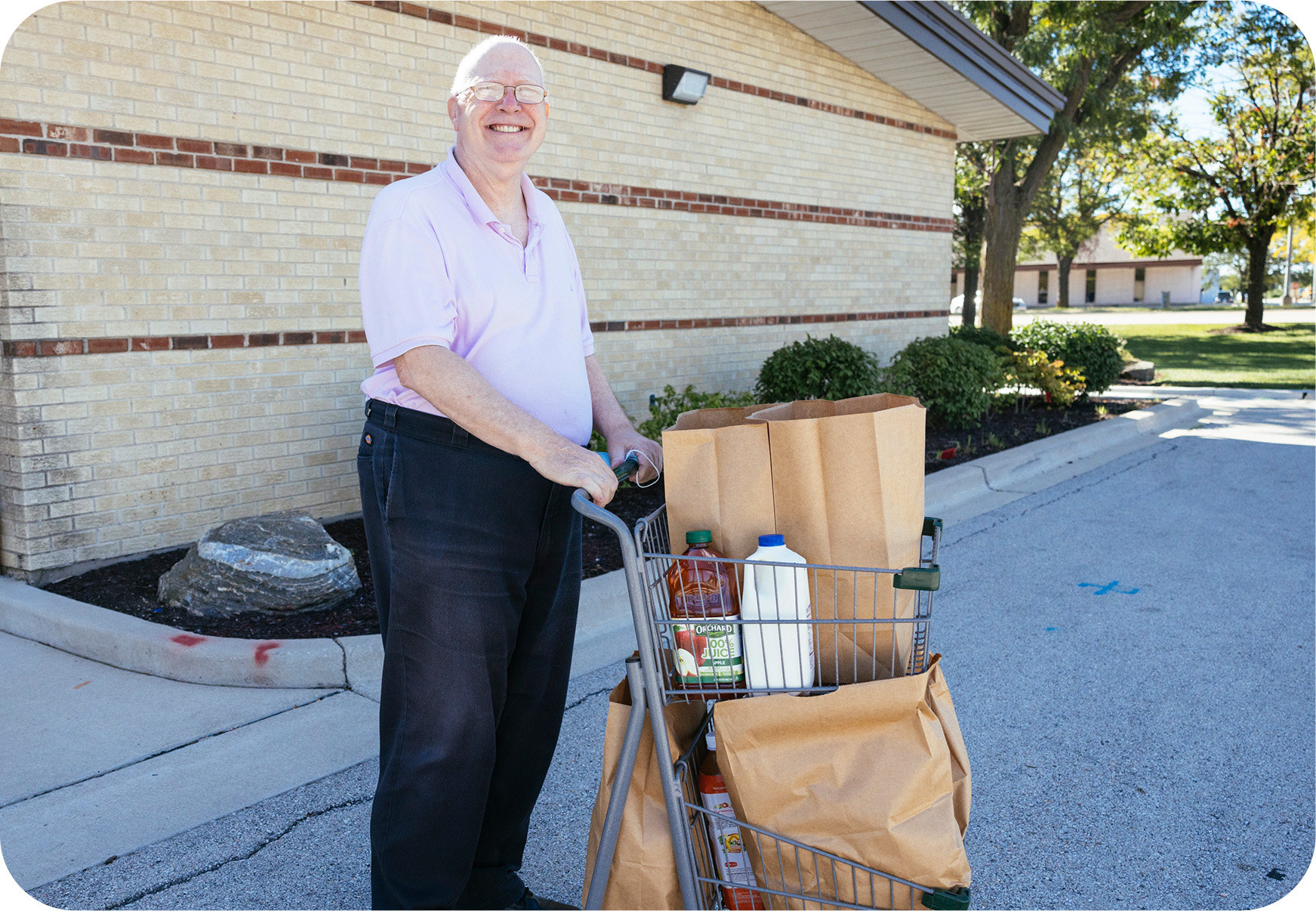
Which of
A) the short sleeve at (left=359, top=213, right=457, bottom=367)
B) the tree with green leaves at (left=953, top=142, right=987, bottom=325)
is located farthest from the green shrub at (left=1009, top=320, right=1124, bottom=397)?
the short sleeve at (left=359, top=213, right=457, bottom=367)

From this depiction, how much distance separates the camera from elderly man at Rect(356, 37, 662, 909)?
222 centimetres

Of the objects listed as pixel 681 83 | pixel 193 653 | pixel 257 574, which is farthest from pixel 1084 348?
pixel 193 653

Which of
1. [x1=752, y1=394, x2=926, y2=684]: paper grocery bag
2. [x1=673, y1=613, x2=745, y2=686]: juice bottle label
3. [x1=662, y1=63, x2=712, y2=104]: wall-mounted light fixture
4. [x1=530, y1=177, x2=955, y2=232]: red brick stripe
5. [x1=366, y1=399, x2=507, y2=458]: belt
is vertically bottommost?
[x1=673, y1=613, x2=745, y2=686]: juice bottle label

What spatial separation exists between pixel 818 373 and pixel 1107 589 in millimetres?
3552

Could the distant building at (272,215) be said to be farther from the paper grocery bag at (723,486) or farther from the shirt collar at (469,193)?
the paper grocery bag at (723,486)

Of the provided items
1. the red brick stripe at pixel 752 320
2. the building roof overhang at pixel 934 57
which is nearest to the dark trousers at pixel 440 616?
the red brick stripe at pixel 752 320

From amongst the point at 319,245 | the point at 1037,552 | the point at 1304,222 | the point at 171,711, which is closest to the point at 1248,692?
the point at 1037,552

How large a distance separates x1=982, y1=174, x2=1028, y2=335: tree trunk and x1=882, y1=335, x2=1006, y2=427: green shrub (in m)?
6.36

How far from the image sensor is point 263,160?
5.93 m

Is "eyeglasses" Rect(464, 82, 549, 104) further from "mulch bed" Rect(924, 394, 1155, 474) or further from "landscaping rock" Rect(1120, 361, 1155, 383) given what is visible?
"landscaping rock" Rect(1120, 361, 1155, 383)

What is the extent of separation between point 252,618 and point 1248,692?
446cm

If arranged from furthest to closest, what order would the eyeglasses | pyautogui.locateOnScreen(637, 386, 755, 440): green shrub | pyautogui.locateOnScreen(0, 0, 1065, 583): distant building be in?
pyautogui.locateOnScreen(637, 386, 755, 440): green shrub < pyautogui.locateOnScreen(0, 0, 1065, 583): distant building < the eyeglasses

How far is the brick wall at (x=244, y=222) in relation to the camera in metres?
5.14

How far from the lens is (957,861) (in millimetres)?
2143
